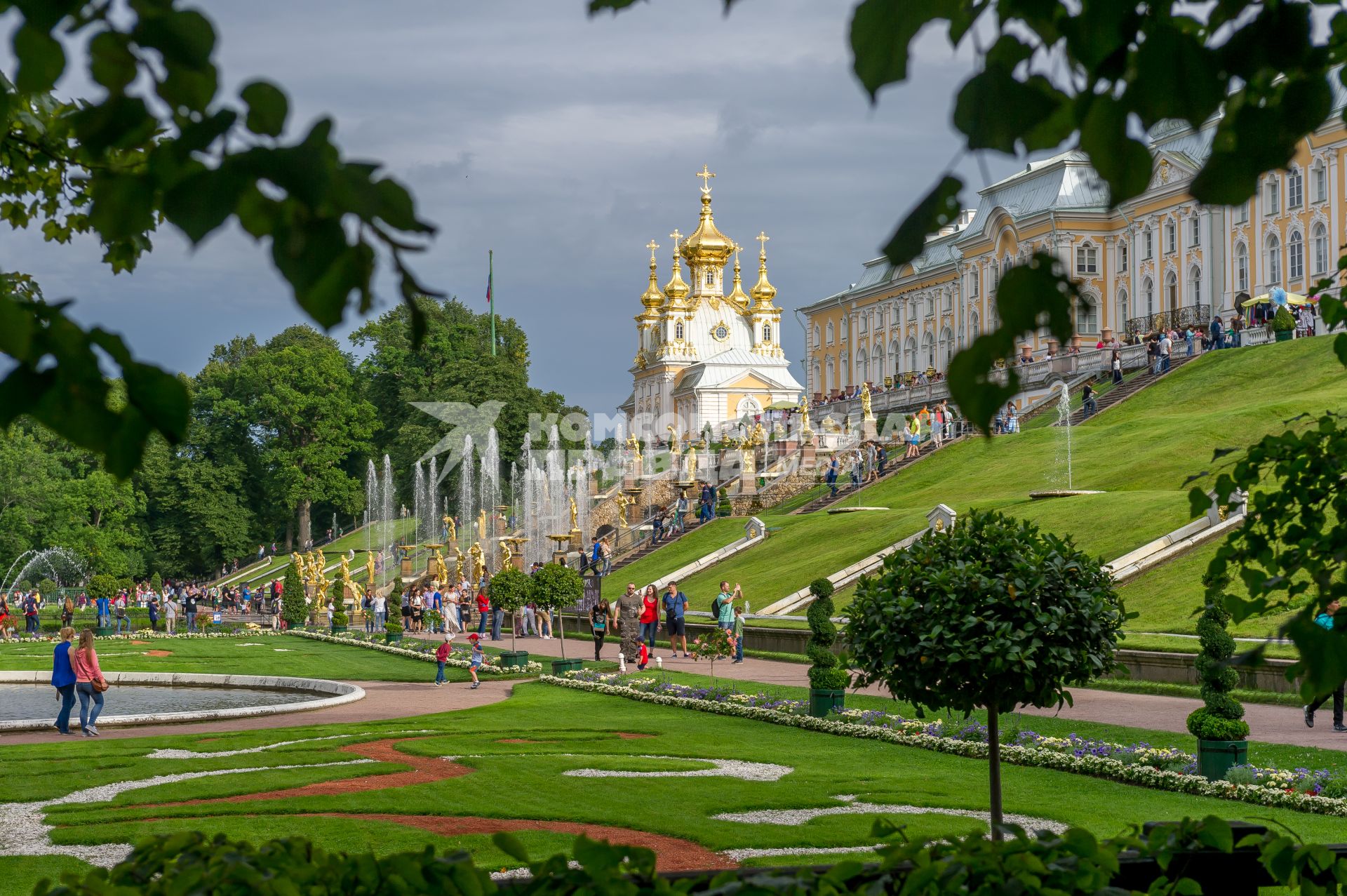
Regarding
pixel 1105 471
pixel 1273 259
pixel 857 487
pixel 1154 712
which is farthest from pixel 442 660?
pixel 1273 259

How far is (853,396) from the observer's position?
70.5 metres

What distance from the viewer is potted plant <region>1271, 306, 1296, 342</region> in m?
45.6

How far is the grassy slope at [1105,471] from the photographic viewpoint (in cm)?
3084

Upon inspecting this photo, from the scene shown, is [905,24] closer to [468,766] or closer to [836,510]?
[468,766]

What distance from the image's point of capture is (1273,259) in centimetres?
5684

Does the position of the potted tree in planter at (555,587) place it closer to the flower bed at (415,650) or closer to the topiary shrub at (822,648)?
the flower bed at (415,650)

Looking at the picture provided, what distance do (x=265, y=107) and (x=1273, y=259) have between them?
5984 cm

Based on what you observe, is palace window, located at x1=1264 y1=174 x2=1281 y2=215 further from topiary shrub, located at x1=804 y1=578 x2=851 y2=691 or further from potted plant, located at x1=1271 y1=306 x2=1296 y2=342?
topiary shrub, located at x1=804 y1=578 x2=851 y2=691

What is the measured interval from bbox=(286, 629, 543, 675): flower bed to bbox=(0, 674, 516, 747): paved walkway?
A: 2.00ft

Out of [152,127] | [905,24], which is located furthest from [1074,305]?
[152,127]

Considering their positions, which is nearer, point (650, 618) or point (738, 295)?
point (650, 618)

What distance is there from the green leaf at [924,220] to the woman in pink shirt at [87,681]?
56.0ft

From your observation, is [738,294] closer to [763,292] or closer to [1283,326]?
[763,292]

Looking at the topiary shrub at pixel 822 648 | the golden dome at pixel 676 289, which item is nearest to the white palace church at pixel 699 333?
the golden dome at pixel 676 289
